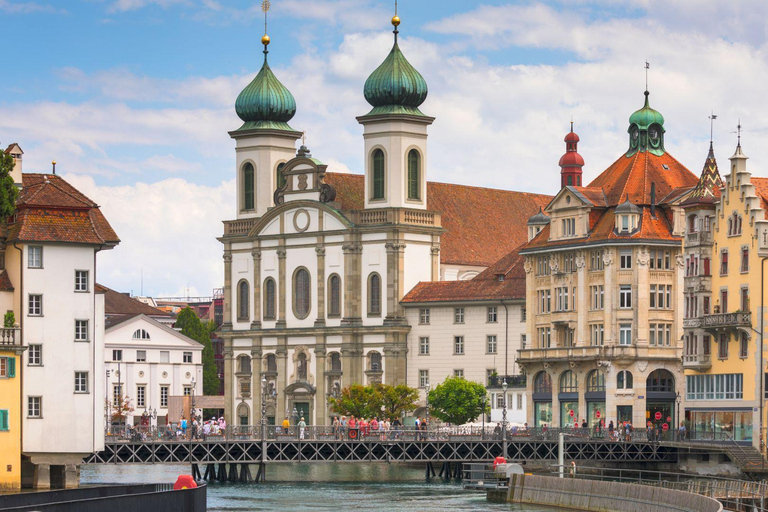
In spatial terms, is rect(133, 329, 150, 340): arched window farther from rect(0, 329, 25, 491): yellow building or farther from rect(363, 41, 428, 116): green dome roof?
rect(0, 329, 25, 491): yellow building

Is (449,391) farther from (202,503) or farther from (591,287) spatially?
(202,503)

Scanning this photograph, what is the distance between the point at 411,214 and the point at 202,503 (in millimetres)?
86838

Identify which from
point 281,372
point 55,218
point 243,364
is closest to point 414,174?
point 281,372

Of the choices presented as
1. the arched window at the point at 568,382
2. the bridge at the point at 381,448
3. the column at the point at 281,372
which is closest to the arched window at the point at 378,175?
the column at the point at 281,372

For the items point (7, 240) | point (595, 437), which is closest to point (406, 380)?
point (595, 437)

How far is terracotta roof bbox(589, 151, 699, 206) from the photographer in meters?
127

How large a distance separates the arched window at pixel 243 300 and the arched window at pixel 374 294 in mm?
11313

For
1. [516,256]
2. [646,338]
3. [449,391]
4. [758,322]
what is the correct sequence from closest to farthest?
[758,322]
[646,338]
[449,391]
[516,256]

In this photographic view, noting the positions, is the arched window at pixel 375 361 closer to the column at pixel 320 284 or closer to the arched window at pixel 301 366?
the column at pixel 320 284

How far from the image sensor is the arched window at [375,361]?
147750 mm

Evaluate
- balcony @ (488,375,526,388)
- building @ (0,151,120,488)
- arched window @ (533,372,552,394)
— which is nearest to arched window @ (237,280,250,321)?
balcony @ (488,375,526,388)

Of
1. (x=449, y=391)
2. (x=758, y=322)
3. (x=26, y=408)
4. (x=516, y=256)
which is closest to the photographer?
(x=26, y=408)

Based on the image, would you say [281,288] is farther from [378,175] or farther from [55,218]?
[55,218]

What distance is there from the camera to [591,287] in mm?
126750
